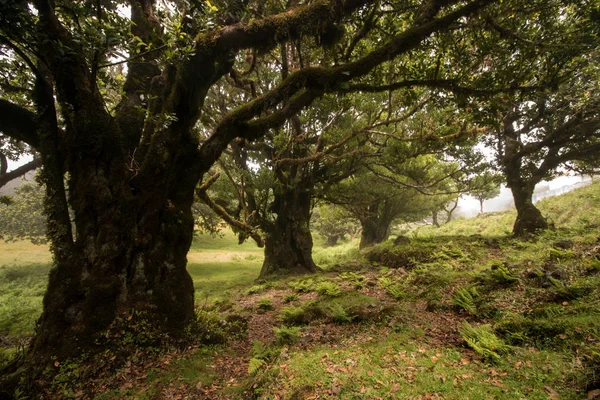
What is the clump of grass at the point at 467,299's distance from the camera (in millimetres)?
5848

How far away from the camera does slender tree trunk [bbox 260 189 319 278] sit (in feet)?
48.4

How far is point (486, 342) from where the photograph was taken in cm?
421

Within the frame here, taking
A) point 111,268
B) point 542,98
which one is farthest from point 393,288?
point 542,98

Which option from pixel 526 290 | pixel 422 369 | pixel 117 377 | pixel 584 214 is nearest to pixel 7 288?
pixel 117 377

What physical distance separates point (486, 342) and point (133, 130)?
8.09m

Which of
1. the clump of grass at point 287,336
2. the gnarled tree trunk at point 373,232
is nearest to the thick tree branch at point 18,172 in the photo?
the clump of grass at point 287,336

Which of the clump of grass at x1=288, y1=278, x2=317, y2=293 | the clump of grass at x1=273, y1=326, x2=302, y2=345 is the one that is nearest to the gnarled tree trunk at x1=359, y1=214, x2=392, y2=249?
the clump of grass at x1=288, y1=278, x2=317, y2=293

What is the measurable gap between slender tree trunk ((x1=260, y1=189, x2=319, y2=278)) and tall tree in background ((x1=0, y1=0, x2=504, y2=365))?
27.8ft

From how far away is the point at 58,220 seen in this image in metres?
4.96

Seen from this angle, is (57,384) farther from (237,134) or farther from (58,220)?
(237,134)

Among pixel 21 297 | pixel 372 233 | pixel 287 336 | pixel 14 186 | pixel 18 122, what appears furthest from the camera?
pixel 14 186

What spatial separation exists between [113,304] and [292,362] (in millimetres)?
3480

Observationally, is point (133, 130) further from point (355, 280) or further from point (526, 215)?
point (526, 215)

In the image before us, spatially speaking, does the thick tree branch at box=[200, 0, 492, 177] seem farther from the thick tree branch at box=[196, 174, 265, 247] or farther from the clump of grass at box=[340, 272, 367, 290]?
the clump of grass at box=[340, 272, 367, 290]
